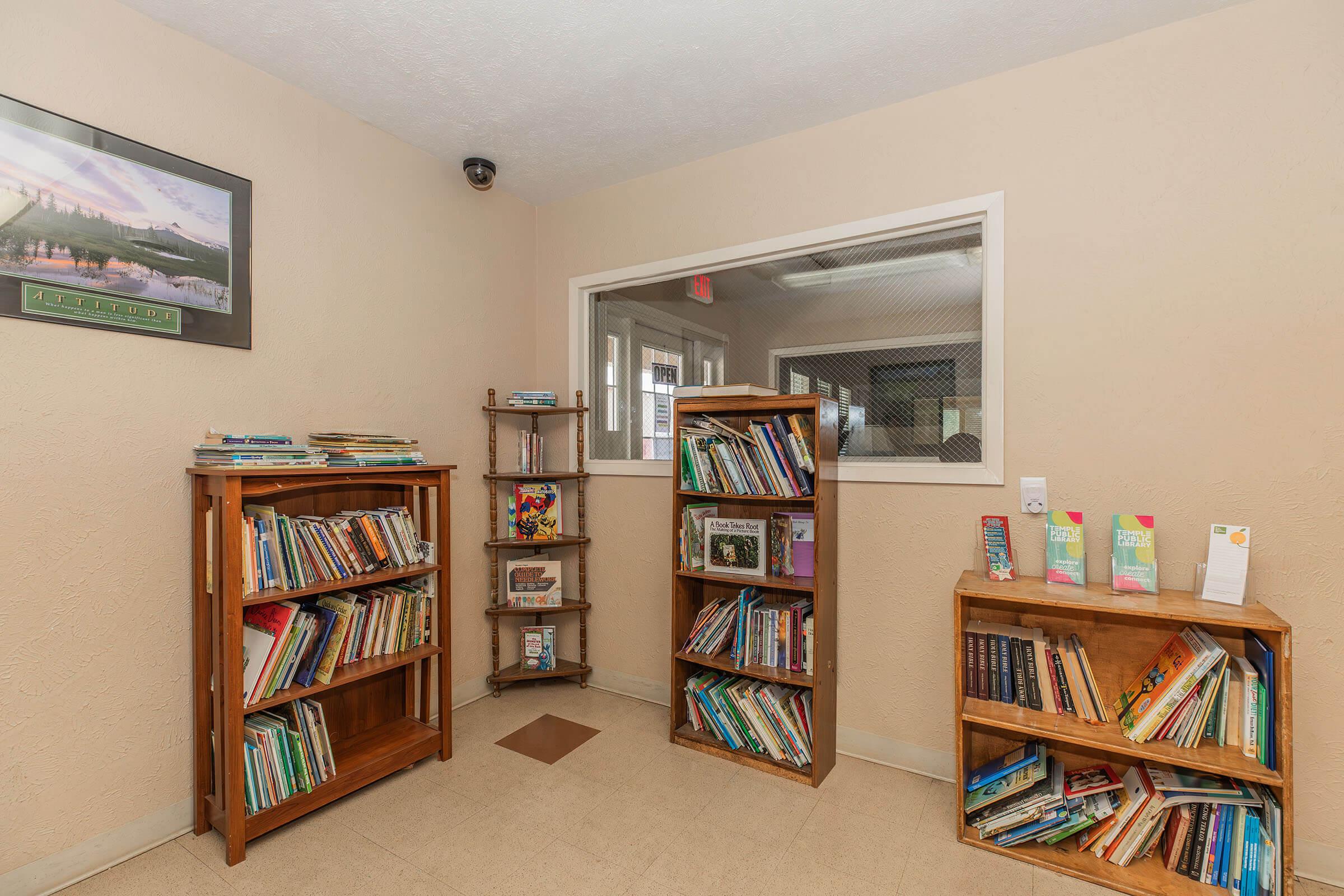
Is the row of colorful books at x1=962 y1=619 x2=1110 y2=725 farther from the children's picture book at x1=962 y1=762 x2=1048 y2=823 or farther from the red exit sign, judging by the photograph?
the red exit sign

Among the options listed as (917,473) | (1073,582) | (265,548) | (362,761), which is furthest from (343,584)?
(1073,582)

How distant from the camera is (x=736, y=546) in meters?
2.56

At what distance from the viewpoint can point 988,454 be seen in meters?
2.26

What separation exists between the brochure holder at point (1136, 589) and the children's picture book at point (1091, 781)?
58cm

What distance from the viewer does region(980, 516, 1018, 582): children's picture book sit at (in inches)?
83.0

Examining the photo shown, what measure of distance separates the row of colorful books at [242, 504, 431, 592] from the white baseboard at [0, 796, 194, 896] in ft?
2.70

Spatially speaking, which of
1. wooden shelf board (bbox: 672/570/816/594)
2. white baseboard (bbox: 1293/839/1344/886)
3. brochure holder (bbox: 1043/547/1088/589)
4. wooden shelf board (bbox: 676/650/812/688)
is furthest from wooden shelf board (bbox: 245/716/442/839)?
white baseboard (bbox: 1293/839/1344/886)

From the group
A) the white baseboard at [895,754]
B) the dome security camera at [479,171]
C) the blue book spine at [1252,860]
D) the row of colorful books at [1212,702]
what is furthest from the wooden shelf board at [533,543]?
the blue book spine at [1252,860]

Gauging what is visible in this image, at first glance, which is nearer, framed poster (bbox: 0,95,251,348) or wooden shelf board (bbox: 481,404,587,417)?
framed poster (bbox: 0,95,251,348)

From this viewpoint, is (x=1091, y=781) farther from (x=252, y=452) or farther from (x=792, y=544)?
(x=252, y=452)

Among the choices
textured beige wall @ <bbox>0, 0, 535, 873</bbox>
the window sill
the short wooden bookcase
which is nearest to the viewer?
the short wooden bookcase

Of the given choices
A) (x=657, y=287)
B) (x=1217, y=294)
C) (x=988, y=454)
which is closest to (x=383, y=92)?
(x=657, y=287)

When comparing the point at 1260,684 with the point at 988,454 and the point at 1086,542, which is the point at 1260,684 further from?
the point at 988,454

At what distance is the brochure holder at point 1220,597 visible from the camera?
1802 mm
